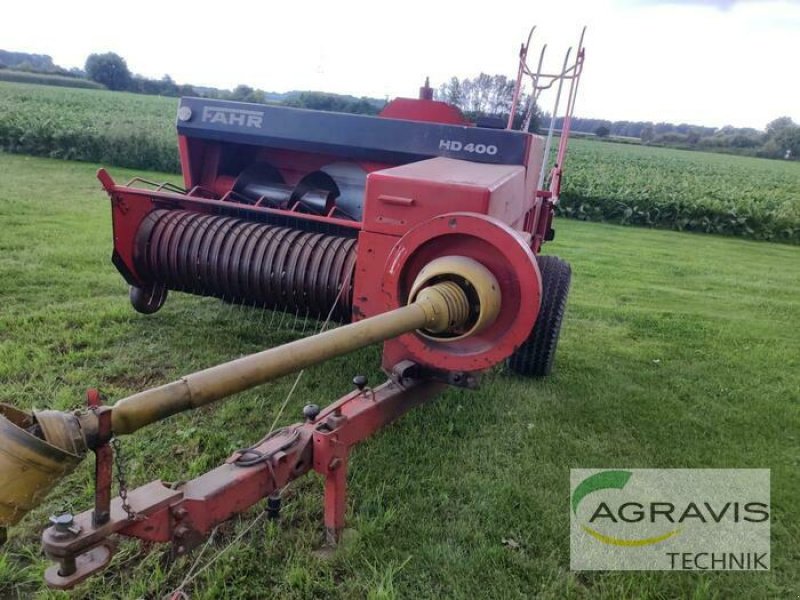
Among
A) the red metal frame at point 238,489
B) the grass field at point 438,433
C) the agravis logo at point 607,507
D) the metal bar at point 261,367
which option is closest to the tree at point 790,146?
the grass field at point 438,433

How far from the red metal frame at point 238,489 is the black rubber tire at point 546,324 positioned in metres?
1.37

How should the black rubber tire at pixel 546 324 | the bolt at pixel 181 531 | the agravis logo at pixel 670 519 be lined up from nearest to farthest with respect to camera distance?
1. the bolt at pixel 181 531
2. the agravis logo at pixel 670 519
3. the black rubber tire at pixel 546 324

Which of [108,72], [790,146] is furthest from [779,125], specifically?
[108,72]

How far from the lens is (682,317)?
6.11 metres

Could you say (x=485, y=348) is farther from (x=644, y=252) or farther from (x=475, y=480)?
(x=644, y=252)

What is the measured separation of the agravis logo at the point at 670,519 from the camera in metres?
2.60

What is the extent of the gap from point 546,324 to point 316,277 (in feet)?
4.85

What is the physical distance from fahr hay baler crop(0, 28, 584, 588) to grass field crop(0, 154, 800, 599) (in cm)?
27

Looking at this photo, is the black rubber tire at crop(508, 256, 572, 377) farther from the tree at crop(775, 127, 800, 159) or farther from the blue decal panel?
the tree at crop(775, 127, 800, 159)

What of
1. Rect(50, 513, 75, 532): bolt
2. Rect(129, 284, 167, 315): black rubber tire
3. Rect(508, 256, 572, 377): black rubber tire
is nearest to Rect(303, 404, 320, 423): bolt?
Rect(50, 513, 75, 532): bolt

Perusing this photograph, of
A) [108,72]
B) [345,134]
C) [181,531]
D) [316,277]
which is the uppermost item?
[108,72]

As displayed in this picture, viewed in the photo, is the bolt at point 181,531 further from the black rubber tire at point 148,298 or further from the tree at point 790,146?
the tree at point 790,146

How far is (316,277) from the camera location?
3.31 metres

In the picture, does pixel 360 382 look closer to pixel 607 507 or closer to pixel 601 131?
pixel 607 507
